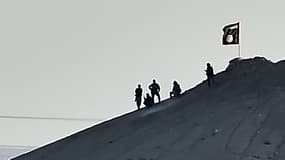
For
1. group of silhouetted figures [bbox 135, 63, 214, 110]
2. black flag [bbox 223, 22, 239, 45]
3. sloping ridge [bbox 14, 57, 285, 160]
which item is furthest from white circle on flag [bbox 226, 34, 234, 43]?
group of silhouetted figures [bbox 135, 63, 214, 110]

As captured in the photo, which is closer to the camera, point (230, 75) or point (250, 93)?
point (250, 93)

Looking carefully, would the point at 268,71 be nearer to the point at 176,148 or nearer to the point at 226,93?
the point at 226,93

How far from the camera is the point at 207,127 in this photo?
741 centimetres

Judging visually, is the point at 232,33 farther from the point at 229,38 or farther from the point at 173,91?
the point at 173,91

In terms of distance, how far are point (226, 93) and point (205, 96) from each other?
0.36 metres

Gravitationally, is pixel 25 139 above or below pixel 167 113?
below

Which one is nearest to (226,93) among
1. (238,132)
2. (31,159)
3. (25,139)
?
(238,132)

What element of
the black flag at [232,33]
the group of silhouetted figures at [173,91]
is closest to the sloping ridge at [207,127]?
the group of silhouetted figures at [173,91]

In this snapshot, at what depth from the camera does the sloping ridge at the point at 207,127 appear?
22.3 ft

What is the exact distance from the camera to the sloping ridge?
6.80m

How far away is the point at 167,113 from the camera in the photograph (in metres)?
8.46

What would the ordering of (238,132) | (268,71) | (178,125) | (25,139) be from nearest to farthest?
1. (238,132)
2. (178,125)
3. (268,71)
4. (25,139)

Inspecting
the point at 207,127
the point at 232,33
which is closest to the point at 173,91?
the point at 232,33

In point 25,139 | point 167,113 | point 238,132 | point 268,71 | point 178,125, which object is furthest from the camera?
point 25,139
